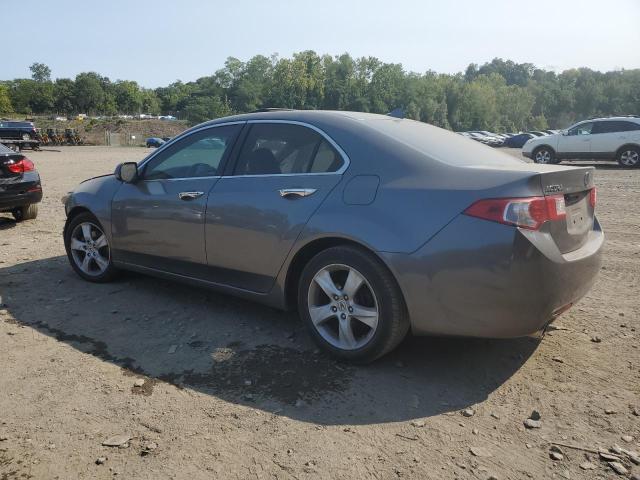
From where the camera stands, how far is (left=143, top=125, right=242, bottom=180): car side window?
4418 mm

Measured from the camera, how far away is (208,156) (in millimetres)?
4504

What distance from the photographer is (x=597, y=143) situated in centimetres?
1981

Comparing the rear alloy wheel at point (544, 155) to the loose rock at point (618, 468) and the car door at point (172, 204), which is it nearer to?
the car door at point (172, 204)

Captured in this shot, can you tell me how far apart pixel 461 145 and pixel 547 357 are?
5.12 ft

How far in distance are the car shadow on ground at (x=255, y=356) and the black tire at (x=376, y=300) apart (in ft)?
0.41

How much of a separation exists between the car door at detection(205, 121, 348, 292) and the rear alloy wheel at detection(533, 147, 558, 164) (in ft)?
62.6

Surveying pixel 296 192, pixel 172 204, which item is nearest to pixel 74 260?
pixel 172 204

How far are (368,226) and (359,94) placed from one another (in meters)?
127

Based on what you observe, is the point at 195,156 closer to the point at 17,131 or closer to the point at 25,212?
the point at 25,212

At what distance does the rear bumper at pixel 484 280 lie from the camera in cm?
300

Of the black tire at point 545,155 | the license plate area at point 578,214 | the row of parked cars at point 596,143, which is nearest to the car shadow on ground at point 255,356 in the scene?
the license plate area at point 578,214

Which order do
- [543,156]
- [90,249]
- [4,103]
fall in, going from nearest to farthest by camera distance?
[90,249] → [543,156] → [4,103]

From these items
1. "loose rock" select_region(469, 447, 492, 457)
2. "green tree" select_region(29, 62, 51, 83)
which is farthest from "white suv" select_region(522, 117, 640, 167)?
"green tree" select_region(29, 62, 51, 83)

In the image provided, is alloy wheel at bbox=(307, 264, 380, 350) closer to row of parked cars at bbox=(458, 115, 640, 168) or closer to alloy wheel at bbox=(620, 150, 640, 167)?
row of parked cars at bbox=(458, 115, 640, 168)
